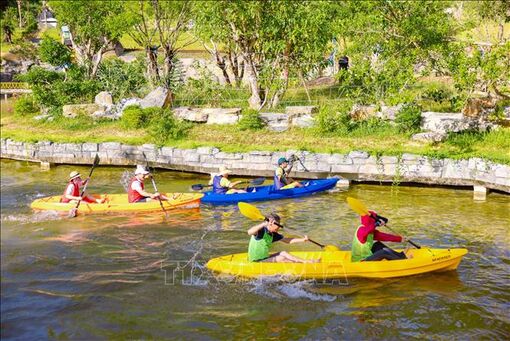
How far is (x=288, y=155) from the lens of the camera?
57.7 ft

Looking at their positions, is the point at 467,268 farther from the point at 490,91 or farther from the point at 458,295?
the point at 490,91

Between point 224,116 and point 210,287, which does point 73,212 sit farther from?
point 224,116

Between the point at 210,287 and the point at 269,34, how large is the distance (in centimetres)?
1347

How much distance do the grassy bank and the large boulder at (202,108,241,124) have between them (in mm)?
378

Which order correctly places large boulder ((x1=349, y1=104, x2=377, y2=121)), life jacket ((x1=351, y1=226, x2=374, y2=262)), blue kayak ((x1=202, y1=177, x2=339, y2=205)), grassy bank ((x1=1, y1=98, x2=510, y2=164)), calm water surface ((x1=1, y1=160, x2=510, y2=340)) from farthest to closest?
large boulder ((x1=349, y1=104, x2=377, y2=121))
grassy bank ((x1=1, y1=98, x2=510, y2=164))
blue kayak ((x1=202, y1=177, x2=339, y2=205))
life jacket ((x1=351, y1=226, x2=374, y2=262))
calm water surface ((x1=1, y1=160, x2=510, y2=340))

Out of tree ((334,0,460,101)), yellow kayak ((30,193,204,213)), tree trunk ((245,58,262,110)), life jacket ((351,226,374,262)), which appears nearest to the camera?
life jacket ((351,226,374,262))

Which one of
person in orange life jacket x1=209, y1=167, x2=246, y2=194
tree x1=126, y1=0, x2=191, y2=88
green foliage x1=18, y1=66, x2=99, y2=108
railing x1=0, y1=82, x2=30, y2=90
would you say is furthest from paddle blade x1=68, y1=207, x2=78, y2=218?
railing x1=0, y1=82, x2=30, y2=90

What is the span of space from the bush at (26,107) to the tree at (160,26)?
5.35 metres

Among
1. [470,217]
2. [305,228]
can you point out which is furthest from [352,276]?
[470,217]

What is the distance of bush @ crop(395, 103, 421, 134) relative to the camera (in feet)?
57.0

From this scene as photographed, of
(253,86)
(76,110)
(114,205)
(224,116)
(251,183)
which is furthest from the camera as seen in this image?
(76,110)

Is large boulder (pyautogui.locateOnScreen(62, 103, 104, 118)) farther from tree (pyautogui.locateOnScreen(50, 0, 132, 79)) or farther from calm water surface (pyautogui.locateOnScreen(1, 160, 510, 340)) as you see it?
calm water surface (pyautogui.locateOnScreen(1, 160, 510, 340))

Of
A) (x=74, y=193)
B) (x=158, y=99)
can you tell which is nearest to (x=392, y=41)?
(x=158, y=99)

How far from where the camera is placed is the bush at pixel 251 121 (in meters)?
19.5
